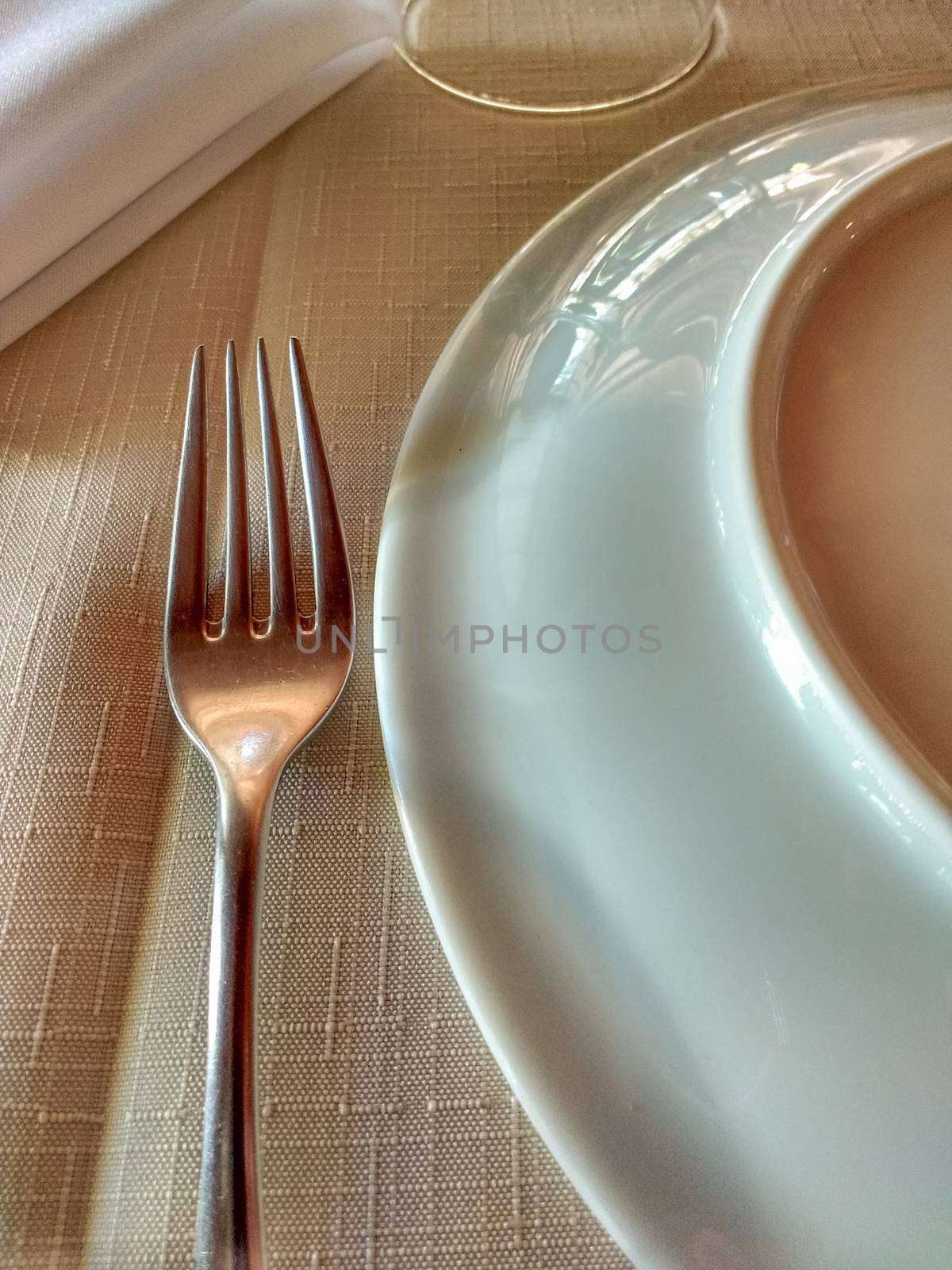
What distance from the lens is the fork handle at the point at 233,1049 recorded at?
5.5 inches

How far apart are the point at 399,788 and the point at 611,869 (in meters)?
0.04

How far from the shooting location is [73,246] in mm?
292

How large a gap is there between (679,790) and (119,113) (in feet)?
0.92

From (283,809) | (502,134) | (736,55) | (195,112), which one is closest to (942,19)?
(736,55)

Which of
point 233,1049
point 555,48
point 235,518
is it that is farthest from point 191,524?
point 555,48

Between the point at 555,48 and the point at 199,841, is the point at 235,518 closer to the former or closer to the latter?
the point at 199,841

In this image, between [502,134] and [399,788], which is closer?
[399,788]

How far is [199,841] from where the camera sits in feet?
0.62

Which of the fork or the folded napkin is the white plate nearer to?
the fork

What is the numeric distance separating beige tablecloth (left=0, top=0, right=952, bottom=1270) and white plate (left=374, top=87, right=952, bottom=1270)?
29 mm

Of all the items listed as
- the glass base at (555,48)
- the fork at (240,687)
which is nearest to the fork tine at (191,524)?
the fork at (240,687)

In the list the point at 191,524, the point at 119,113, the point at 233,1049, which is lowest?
the point at 233,1049

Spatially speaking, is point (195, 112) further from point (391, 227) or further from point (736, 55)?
point (736, 55)

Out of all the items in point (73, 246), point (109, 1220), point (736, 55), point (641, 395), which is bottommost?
point (109, 1220)
